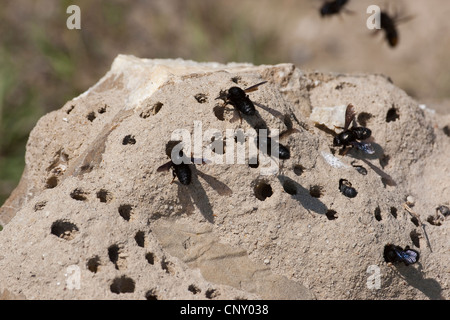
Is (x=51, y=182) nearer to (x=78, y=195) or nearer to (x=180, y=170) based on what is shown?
(x=78, y=195)

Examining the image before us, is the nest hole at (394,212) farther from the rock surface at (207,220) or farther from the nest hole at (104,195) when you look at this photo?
the nest hole at (104,195)

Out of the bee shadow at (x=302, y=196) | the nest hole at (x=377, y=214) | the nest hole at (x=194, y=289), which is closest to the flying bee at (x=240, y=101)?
the bee shadow at (x=302, y=196)

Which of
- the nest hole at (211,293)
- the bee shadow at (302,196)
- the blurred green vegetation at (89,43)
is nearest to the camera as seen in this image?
the nest hole at (211,293)

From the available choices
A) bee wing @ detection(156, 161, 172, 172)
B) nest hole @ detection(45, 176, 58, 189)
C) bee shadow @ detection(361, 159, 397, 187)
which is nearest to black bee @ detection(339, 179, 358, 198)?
bee shadow @ detection(361, 159, 397, 187)

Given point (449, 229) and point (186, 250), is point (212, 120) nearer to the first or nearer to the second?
point (186, 250)

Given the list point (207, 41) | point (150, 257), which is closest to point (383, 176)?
point (150, 257)

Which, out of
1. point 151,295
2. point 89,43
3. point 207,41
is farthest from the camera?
point 207,41

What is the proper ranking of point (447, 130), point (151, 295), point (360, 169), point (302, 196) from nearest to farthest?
point (151, 295) < point (302, 196) < point (360, 169) < point (447, 130)
